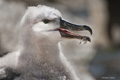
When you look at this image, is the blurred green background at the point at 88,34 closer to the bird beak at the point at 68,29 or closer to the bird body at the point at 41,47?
the bird body at the point at 41,47

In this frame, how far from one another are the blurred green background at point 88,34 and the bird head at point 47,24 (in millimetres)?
563

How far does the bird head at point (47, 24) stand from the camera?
3344 millimetres

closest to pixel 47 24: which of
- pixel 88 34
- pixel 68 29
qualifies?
pixel 68 29

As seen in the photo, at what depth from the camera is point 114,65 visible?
8.95 meters

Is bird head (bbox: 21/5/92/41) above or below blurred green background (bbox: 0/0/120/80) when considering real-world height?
below

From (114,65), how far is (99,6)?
5.34 metres

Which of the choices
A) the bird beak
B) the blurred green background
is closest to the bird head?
the bird beak

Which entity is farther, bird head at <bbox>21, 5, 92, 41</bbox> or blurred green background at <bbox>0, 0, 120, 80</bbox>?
blurred green background at <bbox>0, 0, 120, 80</bbox>

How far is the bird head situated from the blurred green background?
563 millimetres

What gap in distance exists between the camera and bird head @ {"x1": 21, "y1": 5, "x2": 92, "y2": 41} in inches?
132

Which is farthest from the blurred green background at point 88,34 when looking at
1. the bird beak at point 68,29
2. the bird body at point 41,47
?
the bird beak at point 68,29

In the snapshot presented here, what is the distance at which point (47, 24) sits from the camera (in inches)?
133

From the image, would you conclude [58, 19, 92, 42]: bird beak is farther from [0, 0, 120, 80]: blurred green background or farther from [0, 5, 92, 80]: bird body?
[0, 0, 120, 80]: blurred green background

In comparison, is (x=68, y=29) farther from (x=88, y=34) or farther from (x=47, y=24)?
(x=88, y=34)
